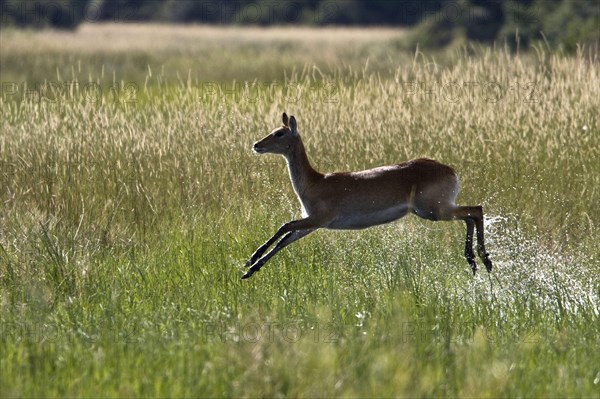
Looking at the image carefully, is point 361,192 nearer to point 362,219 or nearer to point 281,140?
point 362,219

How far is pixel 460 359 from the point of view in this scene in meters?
4.98

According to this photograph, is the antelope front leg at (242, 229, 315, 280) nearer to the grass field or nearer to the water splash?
the grass field

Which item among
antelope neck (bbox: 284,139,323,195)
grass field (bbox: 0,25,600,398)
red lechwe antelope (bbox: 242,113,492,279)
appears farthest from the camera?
antelope neck (bbox: 284,139,323,195)

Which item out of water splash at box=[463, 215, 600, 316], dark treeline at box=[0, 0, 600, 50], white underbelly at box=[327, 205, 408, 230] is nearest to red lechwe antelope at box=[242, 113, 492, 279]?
white underbelly at box=[327, 205, 408, 230]

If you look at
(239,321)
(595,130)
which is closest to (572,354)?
(239,321)

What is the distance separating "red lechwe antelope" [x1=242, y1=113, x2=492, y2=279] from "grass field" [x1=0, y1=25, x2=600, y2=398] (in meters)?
0.34

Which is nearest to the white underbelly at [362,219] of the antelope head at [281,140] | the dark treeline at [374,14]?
the antelope head at [281,140]

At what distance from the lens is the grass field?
4922 mm

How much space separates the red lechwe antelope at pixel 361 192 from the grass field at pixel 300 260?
0.34 meters

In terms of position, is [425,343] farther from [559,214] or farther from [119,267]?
[559,214]

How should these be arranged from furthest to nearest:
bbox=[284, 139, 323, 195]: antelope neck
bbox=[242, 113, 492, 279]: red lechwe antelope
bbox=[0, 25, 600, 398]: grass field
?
bbox=[284, 139, 323, 195]: antelope neck
bbox=[242, 113, 492, 279]: red lechwe antelope
bbox=[0, 25, 600, 398]: grass field

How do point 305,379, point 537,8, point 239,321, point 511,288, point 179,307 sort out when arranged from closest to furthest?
point 305,379, point 239,321, point 179,307, point 511,288, point 537,8

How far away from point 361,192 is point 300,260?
750 mm

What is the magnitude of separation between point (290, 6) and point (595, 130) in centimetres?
5852
